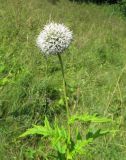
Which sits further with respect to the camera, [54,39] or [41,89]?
[41,89]

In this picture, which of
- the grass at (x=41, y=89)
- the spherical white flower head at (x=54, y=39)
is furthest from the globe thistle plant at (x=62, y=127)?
the grass at (x=41, y=89)

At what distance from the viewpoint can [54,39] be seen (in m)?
3.09

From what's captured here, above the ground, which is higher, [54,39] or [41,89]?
[54,39]

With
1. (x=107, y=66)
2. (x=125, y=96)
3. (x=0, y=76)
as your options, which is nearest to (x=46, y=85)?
(x=0, y=76)

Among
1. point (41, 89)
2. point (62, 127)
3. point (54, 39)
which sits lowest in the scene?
point (41, 89)

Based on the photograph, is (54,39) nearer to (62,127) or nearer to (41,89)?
(62,127)

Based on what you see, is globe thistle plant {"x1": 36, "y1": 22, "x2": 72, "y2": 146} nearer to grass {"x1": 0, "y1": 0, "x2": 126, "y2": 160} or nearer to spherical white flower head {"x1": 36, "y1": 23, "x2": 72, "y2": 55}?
spherical white flower head {"x1": 36, "y1": 23, "x2": 72, "y2": 55}

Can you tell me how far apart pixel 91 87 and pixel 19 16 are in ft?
9.94

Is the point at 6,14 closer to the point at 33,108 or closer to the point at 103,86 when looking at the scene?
the point at 103,86

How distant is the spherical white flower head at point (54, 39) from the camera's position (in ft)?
9.88

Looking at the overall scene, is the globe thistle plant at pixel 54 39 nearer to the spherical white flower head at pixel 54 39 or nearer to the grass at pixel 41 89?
the spherical white flower head at pixel 54 39

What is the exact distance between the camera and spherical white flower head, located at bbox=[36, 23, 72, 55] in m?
3.01

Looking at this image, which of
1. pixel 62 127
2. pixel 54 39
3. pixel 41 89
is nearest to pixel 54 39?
pixel 54 39

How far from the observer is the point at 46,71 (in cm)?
552
